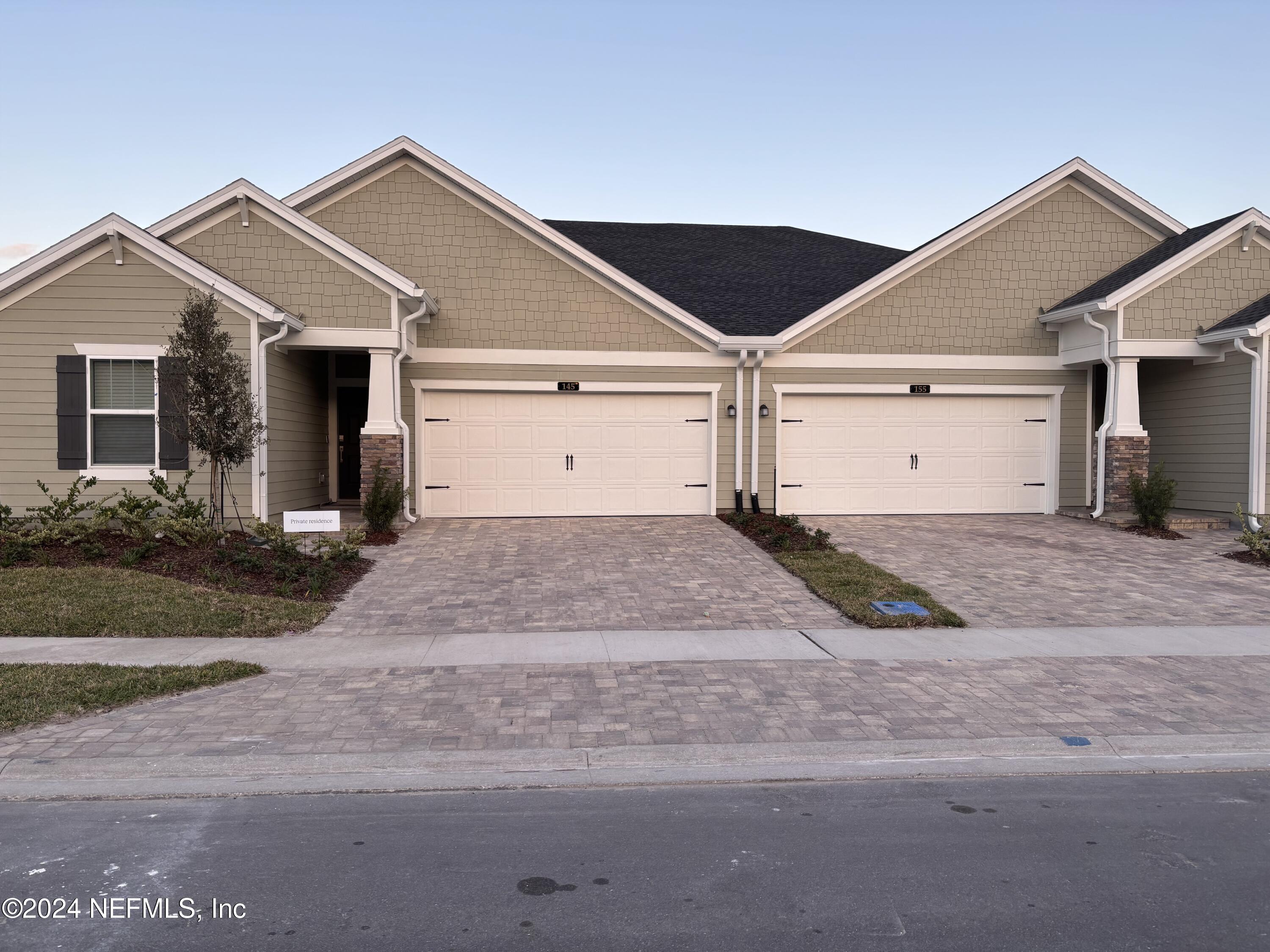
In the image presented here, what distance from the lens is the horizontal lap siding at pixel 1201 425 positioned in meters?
16.3

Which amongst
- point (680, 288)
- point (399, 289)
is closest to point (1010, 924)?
point (399, 289)

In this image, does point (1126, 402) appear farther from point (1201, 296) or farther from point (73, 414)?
point (73, 414)

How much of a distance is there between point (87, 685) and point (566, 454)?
10.3m

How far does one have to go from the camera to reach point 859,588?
10.7 metres

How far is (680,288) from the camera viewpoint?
18688mm

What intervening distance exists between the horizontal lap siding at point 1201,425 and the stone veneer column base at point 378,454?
14232mm

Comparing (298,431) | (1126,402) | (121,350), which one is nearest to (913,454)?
(1126,402)

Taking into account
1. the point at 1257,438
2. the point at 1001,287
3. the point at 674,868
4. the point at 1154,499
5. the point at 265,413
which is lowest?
the point at 674,868

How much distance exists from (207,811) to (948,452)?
15079mm

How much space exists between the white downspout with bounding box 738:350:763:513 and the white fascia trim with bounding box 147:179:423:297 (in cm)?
612

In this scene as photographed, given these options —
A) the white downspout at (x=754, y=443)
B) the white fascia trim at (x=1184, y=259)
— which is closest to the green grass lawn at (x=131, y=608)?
the white downspout at (x=754, y=443)

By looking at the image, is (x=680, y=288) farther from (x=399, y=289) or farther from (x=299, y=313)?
(x=299, y=313)

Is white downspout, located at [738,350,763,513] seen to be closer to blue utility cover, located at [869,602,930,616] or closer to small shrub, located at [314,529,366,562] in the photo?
blue utility cover, located at [869,602,930,616]

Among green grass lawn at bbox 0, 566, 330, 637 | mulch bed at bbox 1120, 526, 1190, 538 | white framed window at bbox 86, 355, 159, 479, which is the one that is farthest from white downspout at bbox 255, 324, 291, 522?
mulch bed at bbox 1120, 526, 1190, 538
